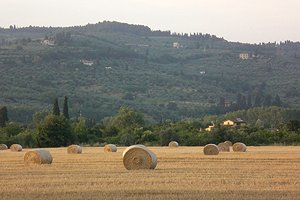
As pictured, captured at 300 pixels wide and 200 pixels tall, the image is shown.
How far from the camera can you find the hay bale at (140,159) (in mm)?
26247

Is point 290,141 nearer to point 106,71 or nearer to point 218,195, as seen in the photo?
point 218,195

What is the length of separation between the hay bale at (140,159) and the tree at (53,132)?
3544cm

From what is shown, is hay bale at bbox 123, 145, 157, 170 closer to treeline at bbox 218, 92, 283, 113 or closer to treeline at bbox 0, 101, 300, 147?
treeline at bbox 0, 101, 300, 147

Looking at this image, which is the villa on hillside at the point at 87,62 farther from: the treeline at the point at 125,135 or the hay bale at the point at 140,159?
the hay bale at the point at 140,159

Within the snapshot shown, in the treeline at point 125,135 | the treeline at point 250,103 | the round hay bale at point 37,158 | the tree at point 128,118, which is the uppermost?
the round hay bale at point 37,158

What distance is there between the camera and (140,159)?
26.5 meters

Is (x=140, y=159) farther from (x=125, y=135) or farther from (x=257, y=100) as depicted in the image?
(x=257, y=100)

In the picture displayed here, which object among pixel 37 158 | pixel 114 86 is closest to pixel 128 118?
pixel 37 158

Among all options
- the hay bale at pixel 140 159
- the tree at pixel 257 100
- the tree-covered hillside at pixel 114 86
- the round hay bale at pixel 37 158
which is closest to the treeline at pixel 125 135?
the round hay bale at pixel 37 158

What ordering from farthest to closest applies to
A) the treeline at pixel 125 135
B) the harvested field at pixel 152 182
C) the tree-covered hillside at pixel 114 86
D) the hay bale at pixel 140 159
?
the tree-covered hillside at pixel 114 86 → the treeline at pixel 125 135 → the hay bale at pixel 140 159 → the harvested field at pixel 152 182

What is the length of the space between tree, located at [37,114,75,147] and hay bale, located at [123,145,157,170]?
35.4 m

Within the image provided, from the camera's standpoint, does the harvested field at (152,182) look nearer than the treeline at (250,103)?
Yes

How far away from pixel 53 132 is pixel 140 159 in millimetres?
36470

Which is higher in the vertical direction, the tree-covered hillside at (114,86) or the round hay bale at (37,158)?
the round hay bale at (37,158)
